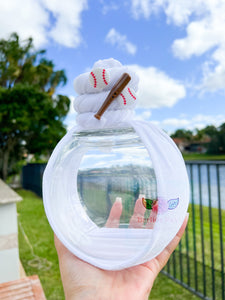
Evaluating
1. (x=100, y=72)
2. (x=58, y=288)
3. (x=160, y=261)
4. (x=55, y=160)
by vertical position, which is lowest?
(x=58, y=288)

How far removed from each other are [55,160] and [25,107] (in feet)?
26.9

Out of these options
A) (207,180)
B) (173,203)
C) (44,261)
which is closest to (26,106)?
(44,261)

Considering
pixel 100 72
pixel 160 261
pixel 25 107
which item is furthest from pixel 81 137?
pixel 25 107

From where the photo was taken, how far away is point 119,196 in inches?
35.2

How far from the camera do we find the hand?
2.59 ft

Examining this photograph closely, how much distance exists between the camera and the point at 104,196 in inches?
37.7

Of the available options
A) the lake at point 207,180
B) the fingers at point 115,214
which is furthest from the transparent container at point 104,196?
the lake at point 207,180

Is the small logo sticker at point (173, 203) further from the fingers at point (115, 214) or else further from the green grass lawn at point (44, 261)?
the green grass lawn at point (44, 261)

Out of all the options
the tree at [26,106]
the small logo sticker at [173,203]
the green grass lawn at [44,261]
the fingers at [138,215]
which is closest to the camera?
the small logo sticker at [173,203]

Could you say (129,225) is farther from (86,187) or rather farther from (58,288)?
(58,288)

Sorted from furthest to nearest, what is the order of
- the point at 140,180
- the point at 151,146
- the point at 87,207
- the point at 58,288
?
1. the point at 58,288
2. the point at 87,207
3. the point at 140,180
4. the point at 151,146

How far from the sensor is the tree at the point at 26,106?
852 centimetres

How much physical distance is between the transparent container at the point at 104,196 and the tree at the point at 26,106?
790 centimetres

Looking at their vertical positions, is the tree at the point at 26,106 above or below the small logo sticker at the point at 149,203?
above
